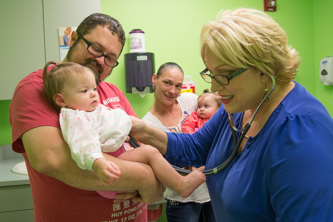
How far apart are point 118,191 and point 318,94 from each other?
2.97 m

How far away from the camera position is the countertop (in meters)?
2.12

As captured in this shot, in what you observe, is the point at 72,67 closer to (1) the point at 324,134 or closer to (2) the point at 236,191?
(2) the point at 236,191

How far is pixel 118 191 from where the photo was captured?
44.9 inches

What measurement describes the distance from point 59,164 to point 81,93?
0.29m

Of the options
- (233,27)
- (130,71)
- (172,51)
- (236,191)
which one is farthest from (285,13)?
(236,191)

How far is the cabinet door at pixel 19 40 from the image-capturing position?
2.33 m

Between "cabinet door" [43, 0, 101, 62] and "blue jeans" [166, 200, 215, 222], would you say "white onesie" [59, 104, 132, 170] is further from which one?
"cabinet door" [43, 0, 101, 62]

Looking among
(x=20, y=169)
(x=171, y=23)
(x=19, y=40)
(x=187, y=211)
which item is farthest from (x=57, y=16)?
(x=187, y=211)

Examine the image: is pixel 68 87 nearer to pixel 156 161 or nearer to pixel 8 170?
pixel 156 161

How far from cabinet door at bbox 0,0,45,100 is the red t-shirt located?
1.41 metres

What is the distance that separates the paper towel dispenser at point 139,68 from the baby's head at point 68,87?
62.4 inches

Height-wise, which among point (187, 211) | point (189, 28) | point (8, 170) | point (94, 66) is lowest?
point (187, 211)

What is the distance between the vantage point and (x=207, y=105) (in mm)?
2551

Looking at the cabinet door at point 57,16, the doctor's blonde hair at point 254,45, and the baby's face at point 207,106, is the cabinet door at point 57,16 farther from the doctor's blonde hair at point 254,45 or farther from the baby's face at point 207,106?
the doctor's blonde hair at point 254,45
